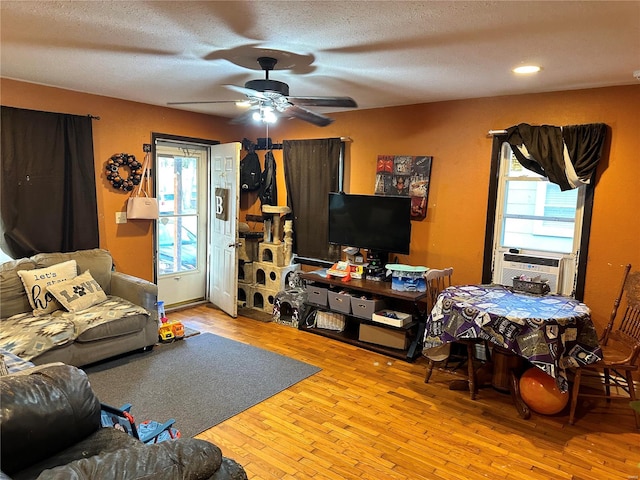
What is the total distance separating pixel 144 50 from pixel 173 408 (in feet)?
7.83

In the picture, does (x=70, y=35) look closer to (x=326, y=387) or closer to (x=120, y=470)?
(x=120, y=470)

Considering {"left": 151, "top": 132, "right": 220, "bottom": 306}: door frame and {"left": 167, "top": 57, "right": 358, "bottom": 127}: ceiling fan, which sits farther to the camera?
{"left": 151, "top": 132, "right": 220, "bottom": 306}: door frame

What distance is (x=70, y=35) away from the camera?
2.52 metres

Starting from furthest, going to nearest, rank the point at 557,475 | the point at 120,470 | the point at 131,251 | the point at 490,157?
the point at 131,251 < the point at 490,157 < the point at 557,475 < the point at 120,470

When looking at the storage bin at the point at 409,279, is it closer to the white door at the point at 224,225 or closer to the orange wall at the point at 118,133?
the white door at the point at 224,225

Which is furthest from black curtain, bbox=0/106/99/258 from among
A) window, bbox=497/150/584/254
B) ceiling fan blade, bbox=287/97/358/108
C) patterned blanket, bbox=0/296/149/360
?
window, bbox=497/150/584/254

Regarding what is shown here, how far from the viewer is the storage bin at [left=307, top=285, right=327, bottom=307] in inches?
179

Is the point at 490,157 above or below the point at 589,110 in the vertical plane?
below

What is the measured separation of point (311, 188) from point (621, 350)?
3317 mm

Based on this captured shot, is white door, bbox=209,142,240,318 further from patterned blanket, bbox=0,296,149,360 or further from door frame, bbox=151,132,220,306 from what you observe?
patterned blanket, bbox=0,296,149,360

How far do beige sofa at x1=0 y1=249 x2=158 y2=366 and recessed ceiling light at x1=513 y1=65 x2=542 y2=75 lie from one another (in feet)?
11.4

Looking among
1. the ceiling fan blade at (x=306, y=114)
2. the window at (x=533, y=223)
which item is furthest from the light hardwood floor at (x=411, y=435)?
the ceiling fan blade at (x=306, y=114)

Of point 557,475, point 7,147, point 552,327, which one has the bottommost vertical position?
point 557,475

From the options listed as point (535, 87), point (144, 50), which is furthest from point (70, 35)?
point (535, 87)
